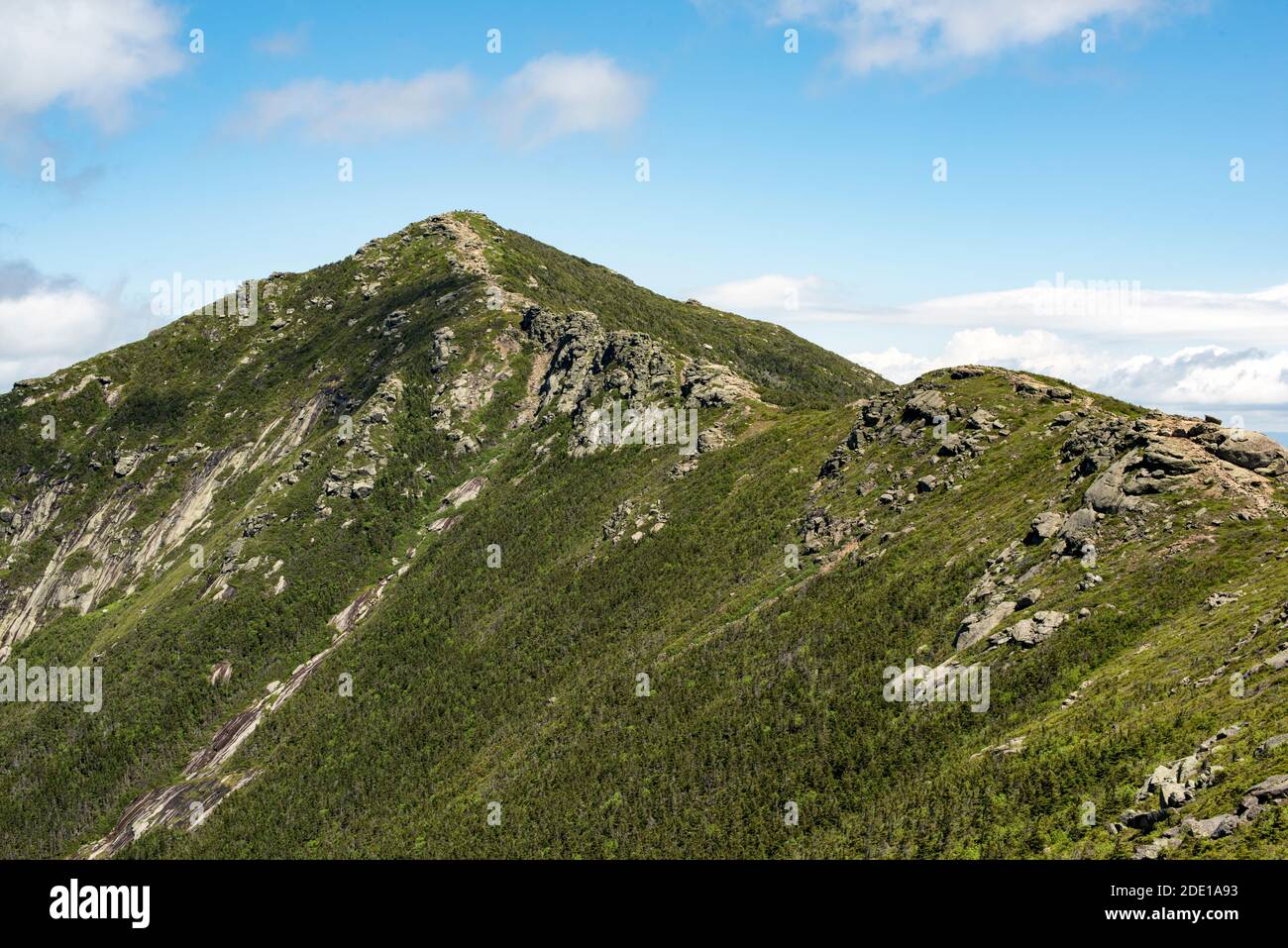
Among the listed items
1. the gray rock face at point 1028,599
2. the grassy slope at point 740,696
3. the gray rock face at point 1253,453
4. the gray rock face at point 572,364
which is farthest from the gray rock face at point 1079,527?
the gray rock face at point 572,364

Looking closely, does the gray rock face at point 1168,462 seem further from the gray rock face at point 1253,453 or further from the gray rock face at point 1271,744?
the gray rock face at point 1271,744

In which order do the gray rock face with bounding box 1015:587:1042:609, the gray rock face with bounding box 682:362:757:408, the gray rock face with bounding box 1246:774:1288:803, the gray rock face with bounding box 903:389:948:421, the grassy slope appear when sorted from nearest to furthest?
1. the gray rock face with bounding box 1246:774:1288:803
2. the grassy slope
3. the gray rock face with bounding box 1015:587:1042:609
4. the gray rock face with bounding box 903:389:948:421
5. the gray rock face with bounding box 682:362:757:408

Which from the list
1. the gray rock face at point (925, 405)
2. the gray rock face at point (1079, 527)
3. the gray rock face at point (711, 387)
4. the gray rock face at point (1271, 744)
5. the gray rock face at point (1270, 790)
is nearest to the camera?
the gray rock face at point (1270, 790)

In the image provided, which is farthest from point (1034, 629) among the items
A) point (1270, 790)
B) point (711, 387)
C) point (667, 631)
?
point (711, 387)

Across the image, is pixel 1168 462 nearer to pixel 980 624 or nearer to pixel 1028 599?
pixel 1028 599

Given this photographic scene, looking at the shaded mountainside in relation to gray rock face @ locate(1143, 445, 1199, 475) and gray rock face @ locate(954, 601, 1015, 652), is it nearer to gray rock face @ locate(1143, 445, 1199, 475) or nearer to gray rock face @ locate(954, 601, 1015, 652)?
gray rock face @ locate(954, 601, 1015, 652)

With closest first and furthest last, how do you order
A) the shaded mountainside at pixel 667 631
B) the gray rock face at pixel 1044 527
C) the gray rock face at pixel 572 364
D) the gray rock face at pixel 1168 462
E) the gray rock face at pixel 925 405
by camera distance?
1. the shaded mountainside at pixel 667 631
2. the gray rock face at pixel 1168 462
3. the gray rock face at pixel 1044 527
4. the gray rock face at pixel 925 405
5. the gray rock face at pixel 572 364

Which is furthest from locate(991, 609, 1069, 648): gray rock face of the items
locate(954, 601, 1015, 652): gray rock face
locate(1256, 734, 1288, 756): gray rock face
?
locate(1256, 734, 1288, 756): gray rock face
